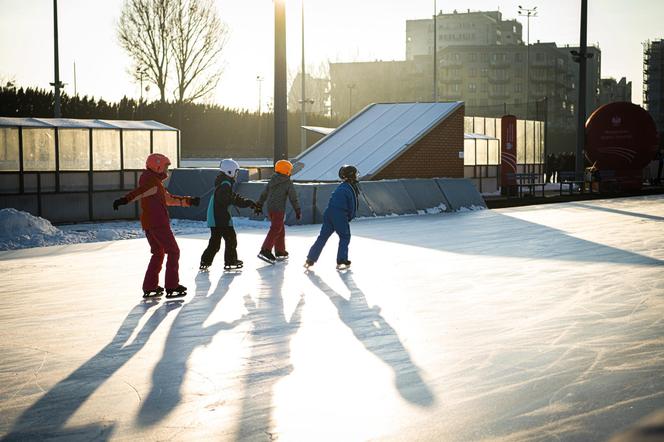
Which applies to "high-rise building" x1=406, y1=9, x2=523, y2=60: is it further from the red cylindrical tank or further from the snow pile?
Result: the snow pile

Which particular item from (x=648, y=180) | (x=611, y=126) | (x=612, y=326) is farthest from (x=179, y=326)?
(x=648, y=180)

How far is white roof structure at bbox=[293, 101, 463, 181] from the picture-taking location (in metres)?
25.7

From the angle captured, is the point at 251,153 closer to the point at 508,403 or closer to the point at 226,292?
the point at 226,292

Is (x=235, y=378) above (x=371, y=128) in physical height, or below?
below

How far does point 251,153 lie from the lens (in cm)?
5438

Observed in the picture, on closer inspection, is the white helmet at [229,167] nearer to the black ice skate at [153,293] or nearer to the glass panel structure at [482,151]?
the black ice skate at [153,293]

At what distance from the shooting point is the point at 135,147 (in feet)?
78.9

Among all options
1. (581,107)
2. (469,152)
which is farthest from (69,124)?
(581,107)

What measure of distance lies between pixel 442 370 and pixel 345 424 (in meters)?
1.34

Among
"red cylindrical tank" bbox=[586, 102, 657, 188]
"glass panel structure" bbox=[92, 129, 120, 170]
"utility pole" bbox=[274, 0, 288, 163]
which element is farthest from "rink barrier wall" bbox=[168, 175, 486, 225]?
"red cylindrical tank" bbox=[586, 102, 657, 188]

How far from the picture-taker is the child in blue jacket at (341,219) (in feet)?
37.2

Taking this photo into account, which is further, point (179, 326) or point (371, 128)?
point (371, 128)

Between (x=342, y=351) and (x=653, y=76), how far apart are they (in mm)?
123682

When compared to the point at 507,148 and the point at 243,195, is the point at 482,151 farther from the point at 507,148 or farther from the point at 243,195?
the point at 243,195
